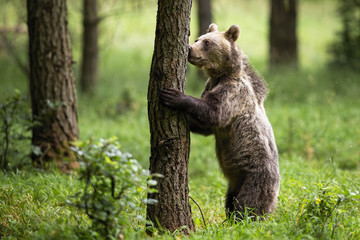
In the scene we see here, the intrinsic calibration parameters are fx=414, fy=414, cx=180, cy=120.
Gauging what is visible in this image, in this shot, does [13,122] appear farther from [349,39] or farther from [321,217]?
[349,39]

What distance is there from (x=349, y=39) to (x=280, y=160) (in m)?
7.88

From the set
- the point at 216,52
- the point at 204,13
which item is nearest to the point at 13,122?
the point at 216,52

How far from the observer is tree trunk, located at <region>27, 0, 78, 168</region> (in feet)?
20.2

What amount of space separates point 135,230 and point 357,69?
11.0 meters

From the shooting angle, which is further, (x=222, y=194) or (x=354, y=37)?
(x=354, y=37)

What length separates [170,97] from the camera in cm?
388

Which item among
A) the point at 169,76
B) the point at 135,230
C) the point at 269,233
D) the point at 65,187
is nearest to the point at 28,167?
the point at 65,187

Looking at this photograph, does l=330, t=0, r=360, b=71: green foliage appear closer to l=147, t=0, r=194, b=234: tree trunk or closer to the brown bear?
the brown bear

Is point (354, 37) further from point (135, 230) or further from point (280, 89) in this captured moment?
point (135, 230)

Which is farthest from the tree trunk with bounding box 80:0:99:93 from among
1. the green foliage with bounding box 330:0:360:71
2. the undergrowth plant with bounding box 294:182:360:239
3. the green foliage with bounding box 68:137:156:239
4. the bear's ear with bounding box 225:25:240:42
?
the undergrowth plant with bounding box 294:182:360:239

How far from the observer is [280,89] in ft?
36.0

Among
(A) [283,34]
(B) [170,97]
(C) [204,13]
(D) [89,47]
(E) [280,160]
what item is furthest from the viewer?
(A) [283,34]

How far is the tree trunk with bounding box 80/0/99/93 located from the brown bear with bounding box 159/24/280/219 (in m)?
7.08

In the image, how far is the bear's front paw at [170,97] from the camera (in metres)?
3.88
